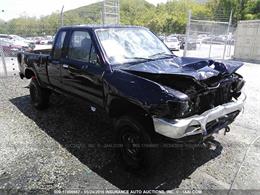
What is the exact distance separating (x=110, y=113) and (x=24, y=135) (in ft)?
6.48

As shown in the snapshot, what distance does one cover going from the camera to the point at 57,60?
458 centimetres

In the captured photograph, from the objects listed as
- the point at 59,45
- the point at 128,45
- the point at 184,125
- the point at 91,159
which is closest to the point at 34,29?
the point at 59,45

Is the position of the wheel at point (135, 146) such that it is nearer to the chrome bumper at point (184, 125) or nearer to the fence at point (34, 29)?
the chrome bumper at point (184, 125)

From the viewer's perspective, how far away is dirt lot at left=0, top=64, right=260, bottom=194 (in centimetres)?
310

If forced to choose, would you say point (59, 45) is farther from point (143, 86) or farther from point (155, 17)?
point (155, 17)

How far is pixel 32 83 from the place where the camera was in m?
5.77

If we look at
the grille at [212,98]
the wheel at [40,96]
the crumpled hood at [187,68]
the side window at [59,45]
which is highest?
the side window at [59,45]

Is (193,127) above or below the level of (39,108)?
above

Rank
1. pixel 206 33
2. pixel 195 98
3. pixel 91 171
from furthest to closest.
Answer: pixel 206 33 → pixel 91 171 → pixel 195 98

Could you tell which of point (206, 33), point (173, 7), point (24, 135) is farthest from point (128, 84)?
point (173, 7)

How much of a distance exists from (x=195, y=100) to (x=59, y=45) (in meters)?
2.94

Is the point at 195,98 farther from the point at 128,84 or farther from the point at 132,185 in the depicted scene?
the point at 132,185

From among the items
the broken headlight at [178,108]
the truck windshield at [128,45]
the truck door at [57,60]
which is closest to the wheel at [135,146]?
the broken headlight at [178,108]

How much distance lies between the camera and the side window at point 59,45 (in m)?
4.55
